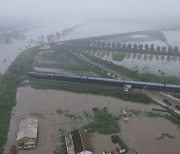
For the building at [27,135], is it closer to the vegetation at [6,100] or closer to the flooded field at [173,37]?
the vegetation at [6,100]

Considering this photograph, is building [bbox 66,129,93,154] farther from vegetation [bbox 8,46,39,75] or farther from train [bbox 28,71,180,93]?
vegetation [bbox 8,46,39,75]

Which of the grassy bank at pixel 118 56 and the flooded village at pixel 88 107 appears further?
the grassy bank at pixel 118 56

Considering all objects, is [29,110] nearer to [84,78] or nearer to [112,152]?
[84,78]

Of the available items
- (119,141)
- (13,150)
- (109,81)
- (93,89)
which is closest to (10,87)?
(93,89)

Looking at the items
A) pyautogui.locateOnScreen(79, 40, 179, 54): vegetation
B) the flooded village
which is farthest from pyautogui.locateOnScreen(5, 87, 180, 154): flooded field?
pyautogui.locateOnScreen(79, 40, 179, 54): vegetation

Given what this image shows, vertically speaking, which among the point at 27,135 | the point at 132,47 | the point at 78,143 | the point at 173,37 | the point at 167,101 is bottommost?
the point at 78,143

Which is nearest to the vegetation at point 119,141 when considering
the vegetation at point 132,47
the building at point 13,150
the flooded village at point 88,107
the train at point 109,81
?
the flooded village at point 88,107

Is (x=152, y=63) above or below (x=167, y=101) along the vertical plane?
above

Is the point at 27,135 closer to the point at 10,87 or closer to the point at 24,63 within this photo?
the point at 10,87
